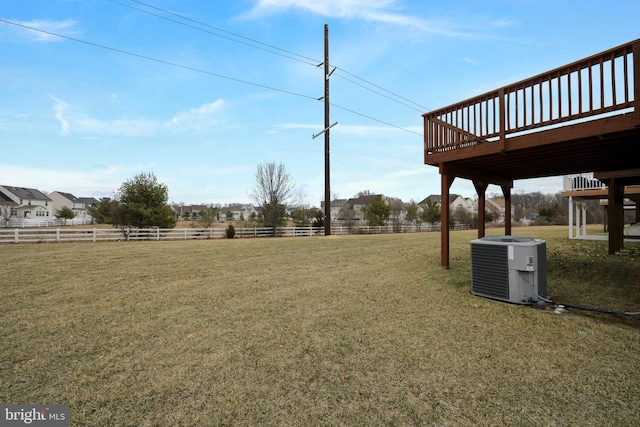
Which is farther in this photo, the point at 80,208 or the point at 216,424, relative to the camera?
the point at 80,208

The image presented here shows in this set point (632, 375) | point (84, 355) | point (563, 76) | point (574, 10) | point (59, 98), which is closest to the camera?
point (632, 375)

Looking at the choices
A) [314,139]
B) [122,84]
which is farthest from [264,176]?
[122,84]

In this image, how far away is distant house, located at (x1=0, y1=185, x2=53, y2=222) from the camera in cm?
4266

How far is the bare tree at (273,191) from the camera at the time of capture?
83.0 ft

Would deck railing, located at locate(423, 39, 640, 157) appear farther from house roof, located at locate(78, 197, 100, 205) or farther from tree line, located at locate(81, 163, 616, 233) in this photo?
house roof, located at locate(78, 197, 100, 205)

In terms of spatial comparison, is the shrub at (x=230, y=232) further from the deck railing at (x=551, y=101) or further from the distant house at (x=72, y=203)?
the distant house at (x=72, y=203)

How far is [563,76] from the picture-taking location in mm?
4852

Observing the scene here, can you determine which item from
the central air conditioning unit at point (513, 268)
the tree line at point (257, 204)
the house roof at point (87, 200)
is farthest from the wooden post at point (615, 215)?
the house roof at point (87, 200)

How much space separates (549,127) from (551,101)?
433mm

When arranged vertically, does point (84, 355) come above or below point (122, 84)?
below

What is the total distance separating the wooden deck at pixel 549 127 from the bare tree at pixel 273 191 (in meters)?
19.0

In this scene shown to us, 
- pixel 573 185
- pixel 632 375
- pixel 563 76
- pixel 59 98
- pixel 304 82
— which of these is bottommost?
pixel 632 375

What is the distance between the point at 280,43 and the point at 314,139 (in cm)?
524

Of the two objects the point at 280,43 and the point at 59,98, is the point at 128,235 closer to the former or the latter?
the point at 59,98
